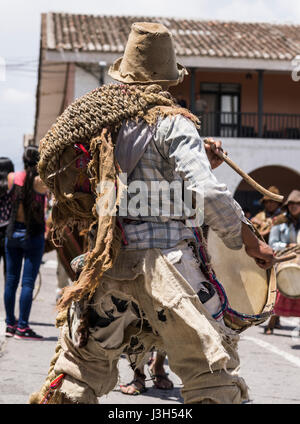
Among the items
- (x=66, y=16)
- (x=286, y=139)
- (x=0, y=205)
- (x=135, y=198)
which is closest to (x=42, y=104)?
(x=66, y=16)

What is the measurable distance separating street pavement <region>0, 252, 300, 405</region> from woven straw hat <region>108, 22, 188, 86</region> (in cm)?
147

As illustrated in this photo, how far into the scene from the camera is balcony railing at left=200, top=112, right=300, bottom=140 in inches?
1064

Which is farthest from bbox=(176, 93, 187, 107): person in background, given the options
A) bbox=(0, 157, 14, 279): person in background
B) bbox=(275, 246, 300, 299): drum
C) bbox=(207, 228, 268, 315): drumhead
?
bbox=(207, 228, 268, 315): drumhead

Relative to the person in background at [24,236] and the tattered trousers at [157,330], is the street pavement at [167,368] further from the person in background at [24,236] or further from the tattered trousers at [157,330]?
the tattered trousers at [157,330]

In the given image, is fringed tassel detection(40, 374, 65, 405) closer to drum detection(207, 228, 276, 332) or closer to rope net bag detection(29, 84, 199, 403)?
rope net bag detection(29, 84, 199, 403)

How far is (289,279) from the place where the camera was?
29.8 ft

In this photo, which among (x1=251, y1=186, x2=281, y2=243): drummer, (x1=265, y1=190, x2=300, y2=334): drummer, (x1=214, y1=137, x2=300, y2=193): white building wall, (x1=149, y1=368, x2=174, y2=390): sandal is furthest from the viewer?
(x1=214, y1=137, x2=300, y2=193): white building wall

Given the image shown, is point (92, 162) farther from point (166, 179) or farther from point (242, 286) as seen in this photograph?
point (242, 286)

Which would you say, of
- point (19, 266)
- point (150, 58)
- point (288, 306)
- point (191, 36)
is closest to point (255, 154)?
point (191, 36)

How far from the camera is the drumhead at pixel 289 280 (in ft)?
29.5

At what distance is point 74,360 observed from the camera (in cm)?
358

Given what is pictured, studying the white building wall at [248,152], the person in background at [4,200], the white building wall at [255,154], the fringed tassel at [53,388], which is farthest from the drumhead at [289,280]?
the white building wall at [255,154]

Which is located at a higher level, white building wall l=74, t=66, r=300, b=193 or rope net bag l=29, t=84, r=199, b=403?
rope net bag l=29, t=84, r=199, b=403

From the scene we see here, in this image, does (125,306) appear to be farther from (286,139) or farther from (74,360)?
(286,139)
